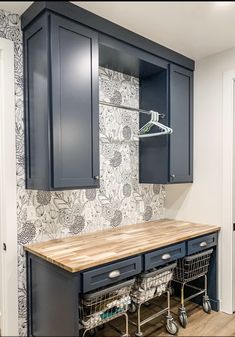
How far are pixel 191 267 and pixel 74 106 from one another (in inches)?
61.7

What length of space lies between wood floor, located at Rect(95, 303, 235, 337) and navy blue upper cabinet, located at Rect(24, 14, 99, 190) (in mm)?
780

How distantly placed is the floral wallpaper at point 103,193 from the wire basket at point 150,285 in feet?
1.86

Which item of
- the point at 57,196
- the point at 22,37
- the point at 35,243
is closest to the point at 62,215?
the point at 57,196

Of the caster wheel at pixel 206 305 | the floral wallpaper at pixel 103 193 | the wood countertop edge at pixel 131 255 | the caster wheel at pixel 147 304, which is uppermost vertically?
the floral wallpaper at pixel 103 193

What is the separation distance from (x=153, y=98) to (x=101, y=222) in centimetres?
118

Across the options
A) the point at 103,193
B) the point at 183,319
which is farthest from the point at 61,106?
the point at 183,319

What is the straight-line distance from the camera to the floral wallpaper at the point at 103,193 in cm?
162

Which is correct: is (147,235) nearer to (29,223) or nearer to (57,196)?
(57,196)

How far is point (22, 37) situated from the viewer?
1566mm

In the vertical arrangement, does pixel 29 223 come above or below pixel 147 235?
above

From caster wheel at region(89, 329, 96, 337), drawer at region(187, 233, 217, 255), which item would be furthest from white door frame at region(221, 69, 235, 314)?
caster wheel at region(89, 329, 96, 337)

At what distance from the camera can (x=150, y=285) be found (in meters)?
1.78

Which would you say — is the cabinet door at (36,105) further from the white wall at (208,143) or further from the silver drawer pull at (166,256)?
the white wall at (208,143)

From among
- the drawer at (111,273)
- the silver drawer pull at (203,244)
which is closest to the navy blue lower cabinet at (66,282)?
the drawer at (111,273)
